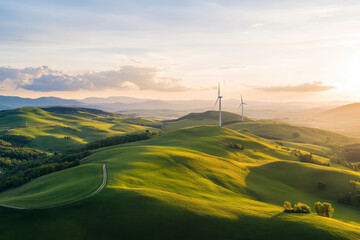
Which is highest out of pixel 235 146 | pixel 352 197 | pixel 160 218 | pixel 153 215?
pixel 153 215

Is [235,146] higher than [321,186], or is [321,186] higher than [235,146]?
[235,146]

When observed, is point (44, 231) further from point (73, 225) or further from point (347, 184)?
point (347, 184)

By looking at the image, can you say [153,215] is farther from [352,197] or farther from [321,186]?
[321,186]

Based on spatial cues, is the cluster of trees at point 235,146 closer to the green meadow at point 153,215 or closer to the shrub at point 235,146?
the shrub at point 235,146

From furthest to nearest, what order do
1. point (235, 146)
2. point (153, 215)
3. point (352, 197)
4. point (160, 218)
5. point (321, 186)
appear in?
point (235, 146)
point (321, 186)
point (352, 197)
point (153, 215)
point (160, 218)

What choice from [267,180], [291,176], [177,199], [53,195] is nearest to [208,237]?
[177,199]

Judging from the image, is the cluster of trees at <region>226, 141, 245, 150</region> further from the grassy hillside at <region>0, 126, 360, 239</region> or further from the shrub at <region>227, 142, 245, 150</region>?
the grassy hillside at <region>0, 126, 360, 239</region>

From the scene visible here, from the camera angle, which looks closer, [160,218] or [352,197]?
[160,218]

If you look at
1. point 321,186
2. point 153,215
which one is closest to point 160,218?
point 153,215
